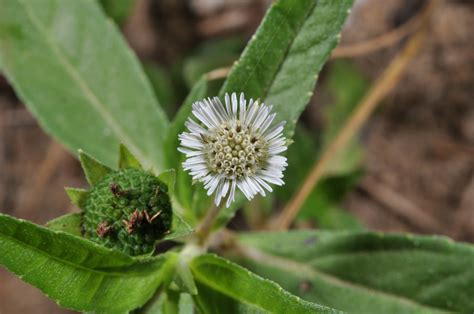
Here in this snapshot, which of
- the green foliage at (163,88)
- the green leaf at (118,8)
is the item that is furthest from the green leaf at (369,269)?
the green leaf at (118,8)

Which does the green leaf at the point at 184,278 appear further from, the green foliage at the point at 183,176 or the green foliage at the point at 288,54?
the green foliage at the point at 288,54

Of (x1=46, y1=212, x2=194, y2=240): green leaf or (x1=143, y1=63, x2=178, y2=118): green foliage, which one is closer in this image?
(x1=46, y1=212, x2=194, y2=240): green leaf

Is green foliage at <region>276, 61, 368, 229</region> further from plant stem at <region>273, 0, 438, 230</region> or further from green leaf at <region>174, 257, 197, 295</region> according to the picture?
green leaf at <region>174, 257, 197, 295</region>

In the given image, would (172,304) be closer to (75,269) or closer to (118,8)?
(75,269)

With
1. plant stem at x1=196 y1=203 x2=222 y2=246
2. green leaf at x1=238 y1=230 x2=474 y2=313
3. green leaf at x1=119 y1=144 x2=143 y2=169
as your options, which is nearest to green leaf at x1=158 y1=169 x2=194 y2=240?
green leaf at x1=119 y1=144 x2=143 y2=169

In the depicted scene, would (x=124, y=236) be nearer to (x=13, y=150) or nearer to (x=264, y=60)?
(x=264, y=60)

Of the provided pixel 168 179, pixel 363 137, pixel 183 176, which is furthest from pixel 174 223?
pixel 363 137

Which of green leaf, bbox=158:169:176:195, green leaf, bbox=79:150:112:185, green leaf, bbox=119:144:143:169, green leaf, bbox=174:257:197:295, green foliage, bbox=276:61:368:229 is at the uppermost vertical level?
green foliage, bbox=276:61:368:229

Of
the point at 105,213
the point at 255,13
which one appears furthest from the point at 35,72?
the point at 255,13
